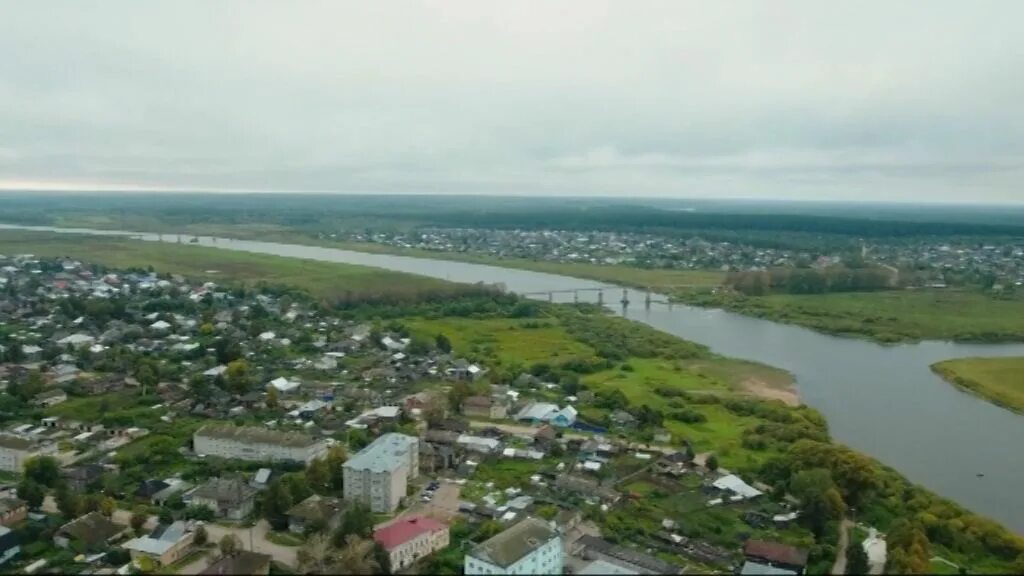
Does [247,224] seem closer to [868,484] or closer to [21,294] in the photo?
[21,294]

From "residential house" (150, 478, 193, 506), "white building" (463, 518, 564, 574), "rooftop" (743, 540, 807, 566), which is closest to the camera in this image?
"white building" (463, 518, 564, 574)

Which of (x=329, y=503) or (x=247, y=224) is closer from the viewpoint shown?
(x=329, y=503)

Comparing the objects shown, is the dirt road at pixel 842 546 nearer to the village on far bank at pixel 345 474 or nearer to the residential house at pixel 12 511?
the village on far bank at pixel 345 474

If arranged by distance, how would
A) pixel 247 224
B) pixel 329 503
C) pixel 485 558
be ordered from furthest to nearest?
pixel 247 224 < pixel 329 503 < pixel 485 558

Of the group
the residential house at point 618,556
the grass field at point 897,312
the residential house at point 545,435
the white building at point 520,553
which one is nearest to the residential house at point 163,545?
the white building at point 520,553

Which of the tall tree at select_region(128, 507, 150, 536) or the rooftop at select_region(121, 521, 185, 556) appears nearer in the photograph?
the rooftop at select_region(121, 521, 185, 556)

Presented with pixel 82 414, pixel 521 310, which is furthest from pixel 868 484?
pixel 521 310

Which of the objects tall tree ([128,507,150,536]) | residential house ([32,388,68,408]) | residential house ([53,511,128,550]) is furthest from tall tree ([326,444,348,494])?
residential house ([32,388,68,408])

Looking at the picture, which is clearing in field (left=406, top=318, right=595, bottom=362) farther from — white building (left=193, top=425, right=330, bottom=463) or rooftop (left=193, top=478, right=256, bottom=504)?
rooftop (left=193, top=478, right=256, bottom=504)
